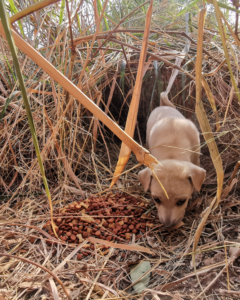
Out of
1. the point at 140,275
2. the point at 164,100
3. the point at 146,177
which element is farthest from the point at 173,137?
the point at 140,275

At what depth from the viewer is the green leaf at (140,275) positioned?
149 centimetres

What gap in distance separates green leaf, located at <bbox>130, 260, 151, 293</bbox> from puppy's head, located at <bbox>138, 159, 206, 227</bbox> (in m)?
0.45

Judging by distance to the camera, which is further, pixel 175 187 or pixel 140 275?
pixel 175 187

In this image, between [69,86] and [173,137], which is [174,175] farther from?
[69,86]

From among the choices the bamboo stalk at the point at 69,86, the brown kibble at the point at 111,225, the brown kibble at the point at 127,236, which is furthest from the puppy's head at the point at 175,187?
the bamboo stalk at the point at 69,86

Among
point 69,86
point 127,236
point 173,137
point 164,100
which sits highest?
point 69,86

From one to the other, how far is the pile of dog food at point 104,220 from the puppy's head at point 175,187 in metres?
0.19

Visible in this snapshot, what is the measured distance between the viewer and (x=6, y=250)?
179 cm

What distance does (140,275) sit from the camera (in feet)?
5.19

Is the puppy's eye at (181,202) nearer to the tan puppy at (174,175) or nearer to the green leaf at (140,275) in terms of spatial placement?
the tan puppy at (174,175)

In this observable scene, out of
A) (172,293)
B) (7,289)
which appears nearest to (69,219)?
(7,289)

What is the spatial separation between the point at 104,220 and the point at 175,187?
659 mm

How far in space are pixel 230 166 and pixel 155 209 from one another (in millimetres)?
856

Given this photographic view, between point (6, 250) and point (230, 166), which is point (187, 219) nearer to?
point (230, 166)
